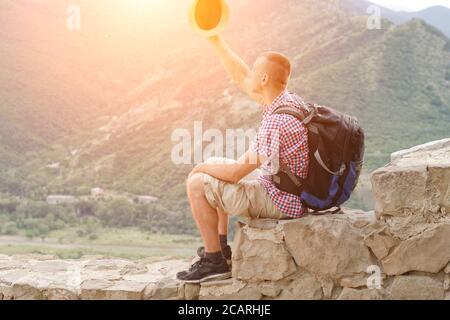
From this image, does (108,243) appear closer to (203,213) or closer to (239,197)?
(203,213)

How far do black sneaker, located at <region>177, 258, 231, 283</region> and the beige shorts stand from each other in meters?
0.29

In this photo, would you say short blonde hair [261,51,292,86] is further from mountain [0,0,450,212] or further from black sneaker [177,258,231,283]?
mountain [0,0,450,212]

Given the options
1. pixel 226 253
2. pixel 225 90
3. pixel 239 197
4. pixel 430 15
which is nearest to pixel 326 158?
pixel 239 197

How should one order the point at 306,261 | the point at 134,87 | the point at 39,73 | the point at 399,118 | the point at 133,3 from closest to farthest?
the point at 306,261 → the point at 399,118 → the point at 39,73 → the point at 134,87 → the point at 133,3

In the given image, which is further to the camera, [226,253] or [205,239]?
[226,253]

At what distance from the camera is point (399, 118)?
77.8ft

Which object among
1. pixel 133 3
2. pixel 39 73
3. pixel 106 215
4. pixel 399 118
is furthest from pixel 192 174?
pixel 133 3

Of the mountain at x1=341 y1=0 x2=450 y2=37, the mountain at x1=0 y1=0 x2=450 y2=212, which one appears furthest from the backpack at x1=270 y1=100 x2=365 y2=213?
the mountain at x1=341 y1=0 x2=450 y2=37

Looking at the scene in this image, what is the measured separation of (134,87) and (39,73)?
5.69 meters

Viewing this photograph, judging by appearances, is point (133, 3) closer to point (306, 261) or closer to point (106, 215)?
point (106, 215)

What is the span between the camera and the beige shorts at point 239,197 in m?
3.08

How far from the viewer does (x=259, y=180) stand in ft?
10.3

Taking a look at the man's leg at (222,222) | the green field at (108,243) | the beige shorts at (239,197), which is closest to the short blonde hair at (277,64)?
the beige shorts at (239,197)

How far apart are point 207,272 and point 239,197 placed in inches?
17.3
